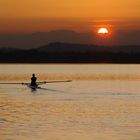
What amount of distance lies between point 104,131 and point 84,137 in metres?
2.00

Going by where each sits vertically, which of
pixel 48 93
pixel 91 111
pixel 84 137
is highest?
pixel 48 93

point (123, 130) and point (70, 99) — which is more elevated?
point (70, 99)

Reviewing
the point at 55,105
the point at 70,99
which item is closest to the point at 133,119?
the point at 55,105

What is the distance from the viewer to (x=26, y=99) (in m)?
50.0

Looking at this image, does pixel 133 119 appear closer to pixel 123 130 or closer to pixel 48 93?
pixel 123 130

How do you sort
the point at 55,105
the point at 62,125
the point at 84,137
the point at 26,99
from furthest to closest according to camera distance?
the point at 26,99 < the point at 55,105 < the point at 62,125 < the point at 84,137

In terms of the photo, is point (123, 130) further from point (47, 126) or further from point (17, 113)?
point (17, 113)

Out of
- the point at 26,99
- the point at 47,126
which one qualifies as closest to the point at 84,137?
the point at 47,126

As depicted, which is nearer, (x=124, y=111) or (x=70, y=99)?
(x=124, y=111)

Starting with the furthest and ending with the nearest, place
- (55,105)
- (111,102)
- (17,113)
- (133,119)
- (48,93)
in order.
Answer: (48,93) → (111,102) → (55,105) → (17,113) → (133,119)

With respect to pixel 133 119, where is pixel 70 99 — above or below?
above

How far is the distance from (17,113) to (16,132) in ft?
29.6

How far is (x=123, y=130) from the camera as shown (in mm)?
29562

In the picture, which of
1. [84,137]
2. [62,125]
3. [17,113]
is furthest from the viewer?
[17,113]
